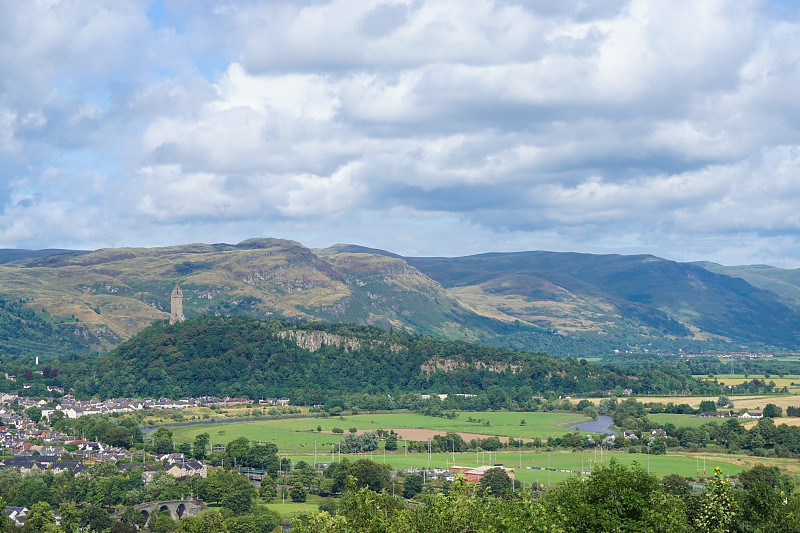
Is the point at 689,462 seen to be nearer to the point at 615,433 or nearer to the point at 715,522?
the point at 615,433

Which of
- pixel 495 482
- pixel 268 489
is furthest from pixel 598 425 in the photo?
pixel 268 489

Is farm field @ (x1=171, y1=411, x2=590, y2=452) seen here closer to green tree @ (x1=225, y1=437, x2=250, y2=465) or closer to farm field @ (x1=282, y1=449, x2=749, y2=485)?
green tree @ (x1=225, y1=437, x2=250, y2=465)

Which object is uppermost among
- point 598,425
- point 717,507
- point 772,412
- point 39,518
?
point 717,507

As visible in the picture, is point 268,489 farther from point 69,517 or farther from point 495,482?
point 495,482

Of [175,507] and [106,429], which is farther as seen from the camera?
[106,429]

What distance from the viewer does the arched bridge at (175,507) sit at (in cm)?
9600

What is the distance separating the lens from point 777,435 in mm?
141125

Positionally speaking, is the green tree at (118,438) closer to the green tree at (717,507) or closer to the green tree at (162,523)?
the green tree at (162,523)

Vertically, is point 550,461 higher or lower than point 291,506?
higher

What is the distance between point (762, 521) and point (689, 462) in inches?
3126

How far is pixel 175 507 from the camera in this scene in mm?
97625

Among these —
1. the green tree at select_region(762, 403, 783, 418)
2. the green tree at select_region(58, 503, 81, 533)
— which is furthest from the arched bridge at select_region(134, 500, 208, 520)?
the green tree at select_region(762, 403, 783, 418)

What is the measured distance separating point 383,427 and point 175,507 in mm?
74465

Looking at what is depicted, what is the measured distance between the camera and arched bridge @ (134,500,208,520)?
9600 centimetres
